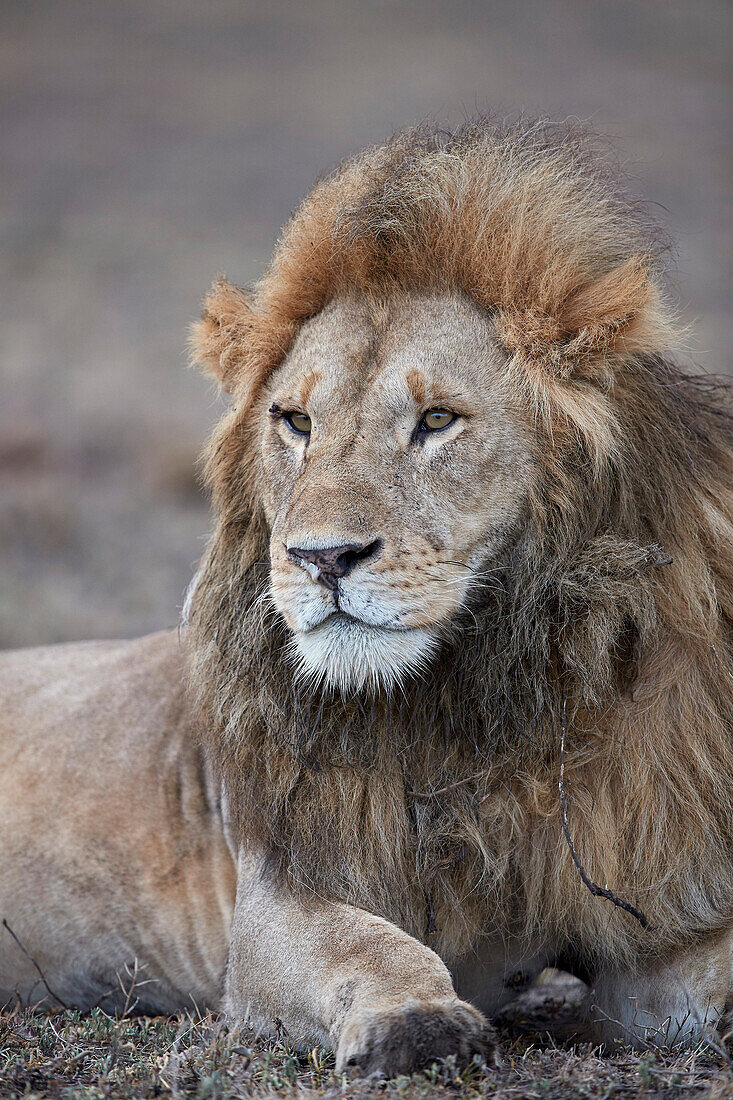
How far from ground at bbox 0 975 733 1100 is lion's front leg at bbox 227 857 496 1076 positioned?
63 millimetres

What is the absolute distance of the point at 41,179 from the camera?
77.0 feet

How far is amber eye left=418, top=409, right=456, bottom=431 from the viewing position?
2805 mm

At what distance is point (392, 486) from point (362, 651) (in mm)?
373

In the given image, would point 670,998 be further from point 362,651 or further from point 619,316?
point 619,316

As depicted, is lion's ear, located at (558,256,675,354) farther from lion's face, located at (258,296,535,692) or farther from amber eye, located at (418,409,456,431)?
amber eye, located at (418,409,456,431)

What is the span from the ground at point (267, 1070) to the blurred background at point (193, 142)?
7832mm

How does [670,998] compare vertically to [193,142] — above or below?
below

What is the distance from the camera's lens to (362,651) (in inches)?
104

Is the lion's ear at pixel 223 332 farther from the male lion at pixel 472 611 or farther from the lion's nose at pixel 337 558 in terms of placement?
the lion's nose at pixel 337 558

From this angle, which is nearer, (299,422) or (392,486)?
(392,486)

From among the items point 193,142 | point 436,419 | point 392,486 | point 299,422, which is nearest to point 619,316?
point 436,419

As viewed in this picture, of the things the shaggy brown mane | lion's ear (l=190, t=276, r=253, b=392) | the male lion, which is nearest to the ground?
the male lion

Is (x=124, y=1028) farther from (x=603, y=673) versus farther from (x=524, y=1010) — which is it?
(x=603, y=673)

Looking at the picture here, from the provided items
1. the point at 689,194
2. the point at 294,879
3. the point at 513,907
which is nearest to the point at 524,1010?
the point at 513,907
